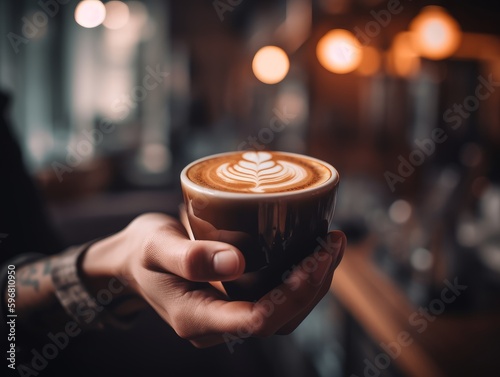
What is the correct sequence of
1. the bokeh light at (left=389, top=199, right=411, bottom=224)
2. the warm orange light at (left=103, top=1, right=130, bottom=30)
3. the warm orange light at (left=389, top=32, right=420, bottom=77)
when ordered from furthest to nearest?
the warm orange light at (left=389, top=32, right=420, bottom=77) < the warm orange light at (left=103, top=1, right=130, bottom=30) < the bokeh light at (left=389, top=199, right=411, bottom=224)

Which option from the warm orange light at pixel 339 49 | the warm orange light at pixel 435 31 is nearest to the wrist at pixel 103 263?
the warm orange light at pixel 339 49

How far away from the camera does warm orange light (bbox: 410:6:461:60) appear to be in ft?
6.83

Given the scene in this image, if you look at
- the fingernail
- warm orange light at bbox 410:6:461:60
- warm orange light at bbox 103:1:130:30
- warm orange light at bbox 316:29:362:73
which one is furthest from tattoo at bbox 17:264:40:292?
warm orange light at bbox 410:6:461:60

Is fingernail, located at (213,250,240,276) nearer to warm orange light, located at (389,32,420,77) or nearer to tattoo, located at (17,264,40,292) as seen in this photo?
tattoo, located at (17,264,40,292)

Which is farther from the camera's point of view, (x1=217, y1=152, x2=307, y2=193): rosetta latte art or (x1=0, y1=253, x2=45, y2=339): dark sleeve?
(x1=0, y1=253, x2=45, y2=339): dark sleeve

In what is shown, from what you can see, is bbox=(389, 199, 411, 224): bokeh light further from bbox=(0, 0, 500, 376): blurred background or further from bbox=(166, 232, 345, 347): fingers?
bbox=(166, 232, 345, 347): fingers

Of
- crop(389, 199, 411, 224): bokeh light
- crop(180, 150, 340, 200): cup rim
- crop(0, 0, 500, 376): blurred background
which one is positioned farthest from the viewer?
crop(389, 199, 411, 224): bokeh light

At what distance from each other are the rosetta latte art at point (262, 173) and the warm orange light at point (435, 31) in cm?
189

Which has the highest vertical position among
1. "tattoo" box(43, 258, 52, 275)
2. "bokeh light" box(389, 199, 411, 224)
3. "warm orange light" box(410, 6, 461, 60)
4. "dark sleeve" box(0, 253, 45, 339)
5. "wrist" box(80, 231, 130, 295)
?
"warm orange light" box(410, 6, 461, 60)

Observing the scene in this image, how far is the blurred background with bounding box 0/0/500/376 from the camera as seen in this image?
152 centimetres

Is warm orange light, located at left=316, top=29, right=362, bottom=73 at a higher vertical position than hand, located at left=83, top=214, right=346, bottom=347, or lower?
higher

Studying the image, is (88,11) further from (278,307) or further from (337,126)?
(337,126)

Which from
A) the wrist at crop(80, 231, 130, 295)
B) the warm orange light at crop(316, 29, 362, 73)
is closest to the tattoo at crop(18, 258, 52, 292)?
the wrist at crop(80, 231, 130, 295)

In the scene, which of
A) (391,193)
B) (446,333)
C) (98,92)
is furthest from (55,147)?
(446,333)
